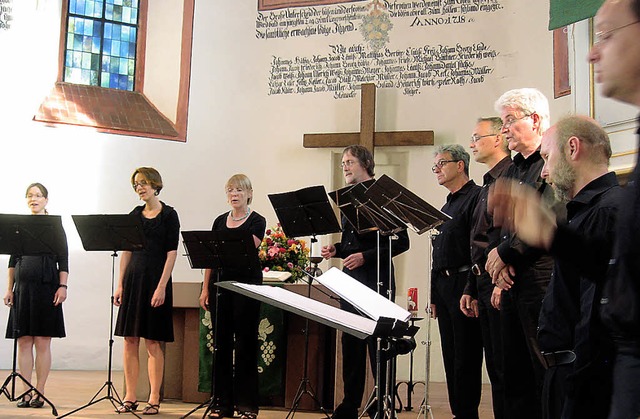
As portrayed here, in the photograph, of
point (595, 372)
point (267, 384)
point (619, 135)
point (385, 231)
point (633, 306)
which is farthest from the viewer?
point (619, 135)

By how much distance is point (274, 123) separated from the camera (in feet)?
35.2

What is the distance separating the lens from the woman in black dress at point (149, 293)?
20.6ft

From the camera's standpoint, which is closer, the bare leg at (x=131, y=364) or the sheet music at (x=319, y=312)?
the sheet music at (x=319, y=312)

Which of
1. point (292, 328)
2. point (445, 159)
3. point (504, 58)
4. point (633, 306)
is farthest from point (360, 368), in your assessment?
point (504, 58)

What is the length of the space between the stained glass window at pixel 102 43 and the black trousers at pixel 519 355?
8231 millimetres

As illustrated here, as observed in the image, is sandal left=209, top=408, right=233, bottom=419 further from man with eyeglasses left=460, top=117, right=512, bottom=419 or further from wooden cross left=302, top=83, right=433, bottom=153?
wooden cross left=302, top=83, right=433, bottom=153

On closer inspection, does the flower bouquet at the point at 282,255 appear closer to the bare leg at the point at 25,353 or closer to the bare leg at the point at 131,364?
the bare leg at the point at 131,364

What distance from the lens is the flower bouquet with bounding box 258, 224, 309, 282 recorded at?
7.10m

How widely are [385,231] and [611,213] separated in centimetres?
258

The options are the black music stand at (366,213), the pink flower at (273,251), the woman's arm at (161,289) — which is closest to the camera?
the black music stand at (366,213)

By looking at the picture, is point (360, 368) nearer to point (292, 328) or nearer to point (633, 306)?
point (292, 328)

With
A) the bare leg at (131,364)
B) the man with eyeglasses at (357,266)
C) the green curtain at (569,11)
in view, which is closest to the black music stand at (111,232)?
the bare leg at (131,364)

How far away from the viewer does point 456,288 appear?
17.0 feet

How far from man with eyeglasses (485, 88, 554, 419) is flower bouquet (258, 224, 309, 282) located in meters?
3.13
